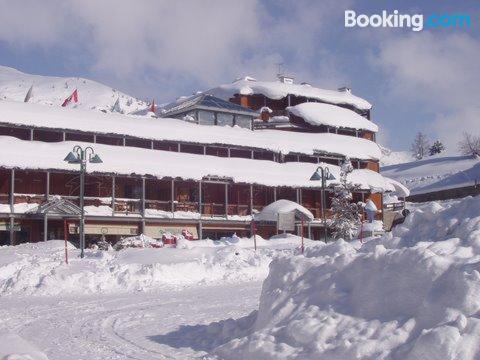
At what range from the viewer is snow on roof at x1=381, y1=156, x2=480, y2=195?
6075 centimetres

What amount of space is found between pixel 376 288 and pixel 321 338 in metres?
0.93

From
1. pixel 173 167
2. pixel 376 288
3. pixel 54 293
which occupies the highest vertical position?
pixel 173 167

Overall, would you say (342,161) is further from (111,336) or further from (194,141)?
(111,336)

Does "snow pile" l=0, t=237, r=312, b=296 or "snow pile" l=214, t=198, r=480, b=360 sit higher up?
"snow pile" l=214, t=198, r=480, b=360

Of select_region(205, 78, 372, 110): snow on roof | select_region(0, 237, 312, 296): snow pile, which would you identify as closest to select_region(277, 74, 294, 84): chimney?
select_region(205, 78, 372, 110): snow on roof

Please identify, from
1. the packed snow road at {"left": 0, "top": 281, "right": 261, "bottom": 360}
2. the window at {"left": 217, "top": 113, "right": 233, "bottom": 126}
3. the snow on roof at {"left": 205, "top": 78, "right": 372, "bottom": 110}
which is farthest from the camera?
the snow on roof at {"left": 205, "top": 78, "right": 372, "bottom": 110}

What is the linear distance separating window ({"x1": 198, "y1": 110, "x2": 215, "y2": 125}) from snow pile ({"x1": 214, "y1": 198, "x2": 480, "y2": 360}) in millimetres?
31269

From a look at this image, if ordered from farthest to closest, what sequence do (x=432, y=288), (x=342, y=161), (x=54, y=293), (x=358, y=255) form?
1. (x=342, y=161)
2. (x=54, y=293)
3. (x=358, y=255)
4. (x=432, y=288)

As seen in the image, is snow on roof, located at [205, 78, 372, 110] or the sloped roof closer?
the sloped roof

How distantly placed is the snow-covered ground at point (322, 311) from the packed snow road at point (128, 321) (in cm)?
2

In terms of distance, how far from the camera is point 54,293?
16938mm

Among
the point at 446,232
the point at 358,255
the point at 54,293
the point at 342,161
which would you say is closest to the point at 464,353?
the point at 358,255

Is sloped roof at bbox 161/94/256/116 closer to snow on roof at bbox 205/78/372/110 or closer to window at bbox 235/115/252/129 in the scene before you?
window at bbox 235/115/252/129

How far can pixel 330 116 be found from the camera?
1750 inches
